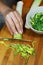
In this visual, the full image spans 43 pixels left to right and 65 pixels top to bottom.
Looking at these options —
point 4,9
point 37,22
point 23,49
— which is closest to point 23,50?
point 23,49

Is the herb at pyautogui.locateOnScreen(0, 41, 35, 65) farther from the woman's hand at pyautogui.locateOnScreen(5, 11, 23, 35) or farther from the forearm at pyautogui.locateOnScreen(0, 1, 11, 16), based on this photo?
the forearm at pyautogui.locateOnScreen(0, 1, 11, 16)

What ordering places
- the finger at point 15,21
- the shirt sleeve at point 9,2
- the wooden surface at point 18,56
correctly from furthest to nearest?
1. the shirt sleeve at point 9,2
2. the finger at point 15,21
3. the wooden surface at point 18,56

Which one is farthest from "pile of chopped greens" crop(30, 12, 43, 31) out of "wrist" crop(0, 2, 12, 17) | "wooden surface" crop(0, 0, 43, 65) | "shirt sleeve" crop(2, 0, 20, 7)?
"shirt sleeve" crop(2, 0, 20, 7)

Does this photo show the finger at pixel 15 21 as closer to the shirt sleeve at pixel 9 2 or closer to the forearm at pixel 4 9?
the forearm at pixel 4 9

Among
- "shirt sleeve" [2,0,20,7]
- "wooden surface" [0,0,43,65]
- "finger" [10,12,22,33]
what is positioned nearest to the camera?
"wooden surface" [0,0,43,65]

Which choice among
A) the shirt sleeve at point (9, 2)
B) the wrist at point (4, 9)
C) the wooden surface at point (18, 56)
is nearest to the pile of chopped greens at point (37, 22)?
the wooden surface at point (18, 56)

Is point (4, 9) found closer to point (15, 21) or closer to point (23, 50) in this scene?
point (15, 21)

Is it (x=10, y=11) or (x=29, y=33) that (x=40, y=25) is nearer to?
(x=29, y=33)

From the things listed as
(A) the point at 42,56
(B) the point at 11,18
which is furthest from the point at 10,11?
(A) the point at 42,56

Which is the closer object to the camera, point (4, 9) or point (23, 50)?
point (23, 50)
